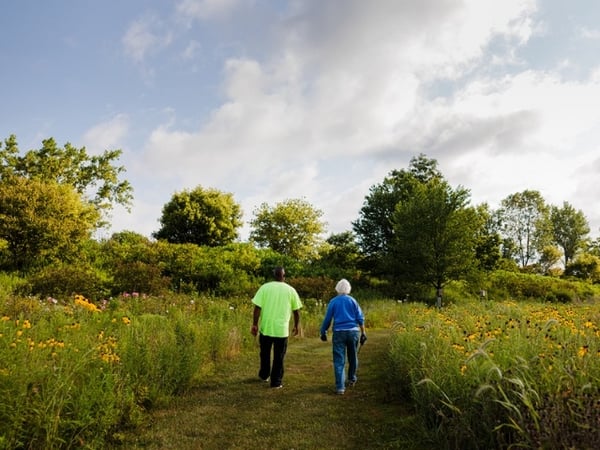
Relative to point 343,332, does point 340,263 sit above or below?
above

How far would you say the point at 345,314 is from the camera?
299 inches

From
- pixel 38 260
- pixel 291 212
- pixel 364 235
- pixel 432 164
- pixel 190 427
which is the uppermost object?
pixel 432 164

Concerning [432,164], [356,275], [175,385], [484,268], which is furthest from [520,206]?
[175,385]

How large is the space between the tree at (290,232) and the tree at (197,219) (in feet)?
20.7

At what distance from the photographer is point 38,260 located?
2153 cm

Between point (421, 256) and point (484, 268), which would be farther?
point (484, 268)

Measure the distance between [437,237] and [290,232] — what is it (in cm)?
2460

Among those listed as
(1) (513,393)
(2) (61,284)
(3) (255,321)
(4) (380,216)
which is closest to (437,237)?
(4) (380,216)

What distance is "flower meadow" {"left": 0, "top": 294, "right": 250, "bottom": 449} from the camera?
429cm

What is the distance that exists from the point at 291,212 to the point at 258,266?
22.1m

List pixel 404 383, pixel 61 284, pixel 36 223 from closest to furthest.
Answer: pixel 404 383
pixel 61 284
pixel 36 223

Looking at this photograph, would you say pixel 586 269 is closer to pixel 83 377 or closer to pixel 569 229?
pixel 569 229

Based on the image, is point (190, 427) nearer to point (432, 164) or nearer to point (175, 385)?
point (175, 385)

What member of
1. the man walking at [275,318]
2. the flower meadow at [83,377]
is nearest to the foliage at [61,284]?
the flower meadow at [83,377]
